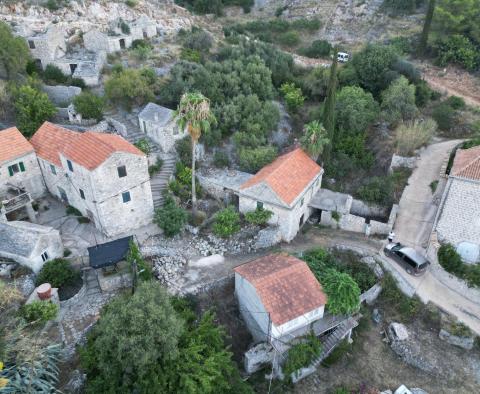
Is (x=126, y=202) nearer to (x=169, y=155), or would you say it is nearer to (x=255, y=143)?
(x=169, y=155)

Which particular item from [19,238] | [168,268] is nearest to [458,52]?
[168,268]

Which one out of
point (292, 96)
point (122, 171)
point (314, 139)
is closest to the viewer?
point (122, 171)

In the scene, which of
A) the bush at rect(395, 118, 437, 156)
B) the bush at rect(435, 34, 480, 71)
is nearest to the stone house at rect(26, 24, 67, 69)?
the bush at rect(395, 118, 437, 156)

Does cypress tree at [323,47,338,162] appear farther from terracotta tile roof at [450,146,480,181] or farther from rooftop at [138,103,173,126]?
rooftop at [138,103,173,126]

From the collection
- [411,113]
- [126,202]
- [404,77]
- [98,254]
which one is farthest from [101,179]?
[404,77]

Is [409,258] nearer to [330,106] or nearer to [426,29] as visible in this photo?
[330,106]
